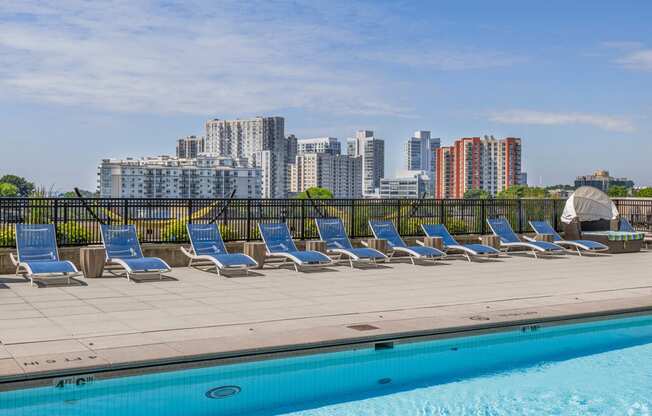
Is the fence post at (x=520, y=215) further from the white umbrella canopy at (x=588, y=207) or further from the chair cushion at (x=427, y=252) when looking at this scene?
the chair cushion at (x=427, y=252)

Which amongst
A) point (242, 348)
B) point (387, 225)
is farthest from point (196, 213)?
point (242, 348)

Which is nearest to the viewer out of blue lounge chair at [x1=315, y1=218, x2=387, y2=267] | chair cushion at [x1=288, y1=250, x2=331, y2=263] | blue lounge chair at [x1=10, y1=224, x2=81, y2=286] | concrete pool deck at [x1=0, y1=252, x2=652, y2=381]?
concrete pool deck at [x1=0, y1=252, x2=652, y2=381]

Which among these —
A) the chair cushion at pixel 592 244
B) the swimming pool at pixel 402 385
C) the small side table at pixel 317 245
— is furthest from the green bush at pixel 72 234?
the chair cushion at pixel 592 244

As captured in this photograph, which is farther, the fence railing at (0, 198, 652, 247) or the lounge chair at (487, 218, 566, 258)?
the lounge chair at (487, 218, 566, 258)

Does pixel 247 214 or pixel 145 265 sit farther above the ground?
pixel 247 214

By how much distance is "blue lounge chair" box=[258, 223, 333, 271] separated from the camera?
Result: 15750 mm

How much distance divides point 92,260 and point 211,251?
8.55 feet

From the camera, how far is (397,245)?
18438 millimetres

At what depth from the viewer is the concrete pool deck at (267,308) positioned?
813 centimetres

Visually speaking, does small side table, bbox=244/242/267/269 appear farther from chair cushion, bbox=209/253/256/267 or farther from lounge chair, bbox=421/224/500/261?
lounge chair, bbox=421/224/500/261

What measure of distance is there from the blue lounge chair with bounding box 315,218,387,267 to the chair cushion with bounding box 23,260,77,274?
19.8 feet

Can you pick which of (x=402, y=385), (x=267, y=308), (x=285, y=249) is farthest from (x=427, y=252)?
(x=402, y=385)

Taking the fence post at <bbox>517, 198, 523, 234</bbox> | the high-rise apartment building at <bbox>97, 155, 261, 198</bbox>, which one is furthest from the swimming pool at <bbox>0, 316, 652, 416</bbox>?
the high-rise apartment building at <bbox>97, 155, 261, 198</bbox>

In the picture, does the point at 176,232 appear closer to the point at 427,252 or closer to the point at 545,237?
the point at 427,252
